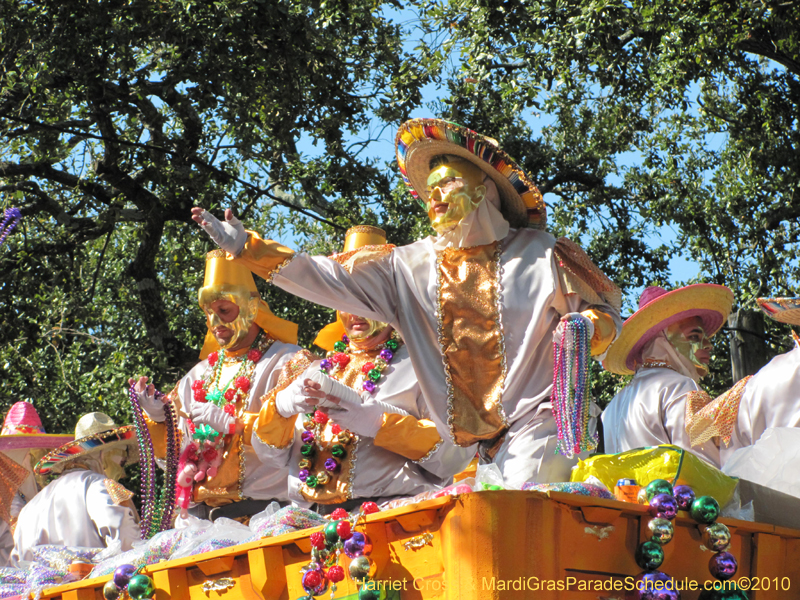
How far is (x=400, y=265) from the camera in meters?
4.05

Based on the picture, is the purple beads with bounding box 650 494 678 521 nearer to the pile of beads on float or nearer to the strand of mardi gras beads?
Result: the pile of beads on float

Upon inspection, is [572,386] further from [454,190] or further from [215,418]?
[215,418]

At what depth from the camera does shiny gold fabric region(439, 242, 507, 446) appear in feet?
12.4

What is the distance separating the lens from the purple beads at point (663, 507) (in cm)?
285

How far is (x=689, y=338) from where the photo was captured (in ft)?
16.9

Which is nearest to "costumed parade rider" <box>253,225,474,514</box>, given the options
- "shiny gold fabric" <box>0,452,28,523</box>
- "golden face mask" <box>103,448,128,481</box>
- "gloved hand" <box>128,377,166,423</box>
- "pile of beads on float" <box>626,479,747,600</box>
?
"gloved hand" <box>128,377,166,423</box>

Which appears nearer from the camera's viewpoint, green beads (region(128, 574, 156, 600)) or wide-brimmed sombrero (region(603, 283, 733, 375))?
green beads (region(128, 574, 156, 600))

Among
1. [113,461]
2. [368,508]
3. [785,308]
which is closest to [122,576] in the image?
[368,508]

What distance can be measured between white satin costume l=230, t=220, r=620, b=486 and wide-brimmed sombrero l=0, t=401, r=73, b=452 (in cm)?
317

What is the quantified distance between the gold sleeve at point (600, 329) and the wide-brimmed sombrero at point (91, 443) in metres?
3.17

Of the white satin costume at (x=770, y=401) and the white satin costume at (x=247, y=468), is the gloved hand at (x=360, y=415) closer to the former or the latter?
the white satin costume at (x=247, y=468)

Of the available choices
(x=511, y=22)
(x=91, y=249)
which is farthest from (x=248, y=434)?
(x=91, y=249)

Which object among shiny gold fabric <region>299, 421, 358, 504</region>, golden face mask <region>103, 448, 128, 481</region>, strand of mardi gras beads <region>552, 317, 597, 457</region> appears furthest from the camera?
golden face mask <region>103, 448, 128, 481</region>

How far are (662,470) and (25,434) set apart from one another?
4.50m
